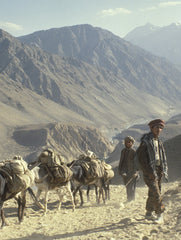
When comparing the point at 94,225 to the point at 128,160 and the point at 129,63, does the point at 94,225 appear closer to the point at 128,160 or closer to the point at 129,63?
the point at 128,160

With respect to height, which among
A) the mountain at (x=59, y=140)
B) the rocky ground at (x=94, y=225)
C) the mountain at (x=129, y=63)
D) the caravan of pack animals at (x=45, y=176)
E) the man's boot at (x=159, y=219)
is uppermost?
the mountain at (x=129, y=63)

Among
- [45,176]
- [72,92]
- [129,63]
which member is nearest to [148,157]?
[45,176]

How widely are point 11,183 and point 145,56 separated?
651ft

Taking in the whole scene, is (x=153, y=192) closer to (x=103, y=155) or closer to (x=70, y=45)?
(x=103, y=155)

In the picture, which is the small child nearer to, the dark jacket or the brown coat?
the brown coat

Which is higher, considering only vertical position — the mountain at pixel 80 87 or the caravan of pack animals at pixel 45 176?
the mountain at pixel 80 87

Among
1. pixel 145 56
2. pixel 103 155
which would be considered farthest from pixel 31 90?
pixel 145 56

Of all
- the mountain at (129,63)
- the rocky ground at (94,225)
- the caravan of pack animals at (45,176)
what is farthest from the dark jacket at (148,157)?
the mountain at (129,63)

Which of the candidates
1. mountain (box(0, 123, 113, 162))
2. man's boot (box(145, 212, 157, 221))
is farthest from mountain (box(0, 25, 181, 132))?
man's boot (box(145, 212, 157, 221))

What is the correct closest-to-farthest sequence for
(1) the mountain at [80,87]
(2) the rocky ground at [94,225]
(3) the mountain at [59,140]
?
(2) the rocky ground at [94,225], (3) the mountain at [59,140], (1) the mountain at [80,87]

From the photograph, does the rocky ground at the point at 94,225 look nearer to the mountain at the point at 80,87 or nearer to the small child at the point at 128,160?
the small child at the point at 128,160

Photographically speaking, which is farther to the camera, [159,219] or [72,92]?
[72,92]

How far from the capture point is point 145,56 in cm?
19550

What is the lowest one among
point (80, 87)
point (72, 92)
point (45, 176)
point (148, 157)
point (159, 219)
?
point (159, 219)
